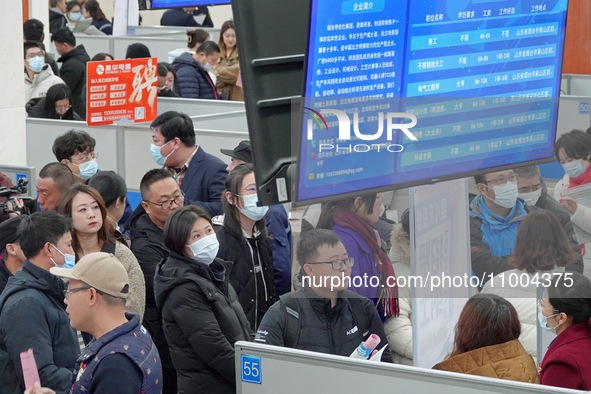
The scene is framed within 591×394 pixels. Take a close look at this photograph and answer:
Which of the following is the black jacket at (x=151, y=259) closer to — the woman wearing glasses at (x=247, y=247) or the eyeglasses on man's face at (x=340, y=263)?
the woman wearing glasses at (x=247, y=247)

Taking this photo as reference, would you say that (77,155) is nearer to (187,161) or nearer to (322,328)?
(187,161)

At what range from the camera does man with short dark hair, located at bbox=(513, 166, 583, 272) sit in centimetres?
344

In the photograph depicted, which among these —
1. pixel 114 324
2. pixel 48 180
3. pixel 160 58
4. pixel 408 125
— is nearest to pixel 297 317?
pixel 114 324

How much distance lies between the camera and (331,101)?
2.27 metres

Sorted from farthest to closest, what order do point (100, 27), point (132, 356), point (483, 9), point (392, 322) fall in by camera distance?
1. point (100, 27)
2. point (392, 322)
3. point (132, 356)
4. point (483, 9)

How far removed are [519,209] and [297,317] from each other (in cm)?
98

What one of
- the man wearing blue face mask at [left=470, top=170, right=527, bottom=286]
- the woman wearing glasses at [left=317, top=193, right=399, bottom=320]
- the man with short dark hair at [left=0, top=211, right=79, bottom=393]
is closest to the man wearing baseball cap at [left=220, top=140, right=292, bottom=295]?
the man with short dark hair at [left=0, top=211, right=79, bottom=393]

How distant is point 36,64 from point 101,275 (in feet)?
23.2

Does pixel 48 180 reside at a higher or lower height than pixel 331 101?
lower

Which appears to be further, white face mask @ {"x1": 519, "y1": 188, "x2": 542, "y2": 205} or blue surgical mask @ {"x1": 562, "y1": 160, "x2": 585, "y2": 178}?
blue surgical mask @ {"x1": 562, "y1": 160, "x2": 585, "y2": 178}

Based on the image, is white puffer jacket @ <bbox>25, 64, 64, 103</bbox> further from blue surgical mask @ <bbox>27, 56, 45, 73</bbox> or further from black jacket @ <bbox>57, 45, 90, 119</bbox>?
black jacket @ <bbox>57, 45, 90, 119</bbox>

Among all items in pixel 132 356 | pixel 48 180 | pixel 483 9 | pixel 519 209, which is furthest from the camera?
pixel 48 180

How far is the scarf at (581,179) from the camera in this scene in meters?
4.21

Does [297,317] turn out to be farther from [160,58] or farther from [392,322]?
[160,58]
